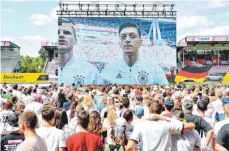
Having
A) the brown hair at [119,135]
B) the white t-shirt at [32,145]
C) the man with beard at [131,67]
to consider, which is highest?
the man with beard at [131,67]

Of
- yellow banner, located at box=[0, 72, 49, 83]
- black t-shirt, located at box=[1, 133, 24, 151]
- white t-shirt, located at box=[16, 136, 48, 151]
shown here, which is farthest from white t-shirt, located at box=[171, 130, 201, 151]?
yellow banner, located at box=[0, 72, 49, 83]

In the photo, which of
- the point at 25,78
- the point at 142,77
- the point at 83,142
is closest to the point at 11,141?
the point at 83,142

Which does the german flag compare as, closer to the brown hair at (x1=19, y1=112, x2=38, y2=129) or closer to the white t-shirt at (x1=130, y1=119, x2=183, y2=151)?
the white t-shirt at (x1=130, y1=119, x2=183, y2=151)

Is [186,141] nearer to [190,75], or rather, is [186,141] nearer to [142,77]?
[142,77]

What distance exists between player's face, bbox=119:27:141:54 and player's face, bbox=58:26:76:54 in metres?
4.73

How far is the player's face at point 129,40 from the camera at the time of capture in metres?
37.8

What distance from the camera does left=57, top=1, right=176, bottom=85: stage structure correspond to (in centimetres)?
3753

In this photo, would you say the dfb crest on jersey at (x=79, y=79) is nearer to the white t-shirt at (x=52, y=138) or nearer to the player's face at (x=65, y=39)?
the player's face at (x=65, y=39)

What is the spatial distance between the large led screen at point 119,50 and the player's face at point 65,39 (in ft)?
0.34

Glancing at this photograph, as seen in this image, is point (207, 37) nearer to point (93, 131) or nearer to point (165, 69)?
point (165, 69)

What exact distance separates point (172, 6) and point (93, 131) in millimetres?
36397

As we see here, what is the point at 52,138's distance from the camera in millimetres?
4777

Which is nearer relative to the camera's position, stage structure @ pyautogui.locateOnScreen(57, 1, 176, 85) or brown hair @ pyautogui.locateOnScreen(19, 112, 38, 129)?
brown hair @ pyautogui.locateOnScreen(19, 112, 38, 129)

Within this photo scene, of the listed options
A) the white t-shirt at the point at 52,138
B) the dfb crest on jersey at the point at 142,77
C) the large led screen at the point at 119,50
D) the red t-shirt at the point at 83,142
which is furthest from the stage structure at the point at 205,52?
the red t-shirt at the point at 83,142
